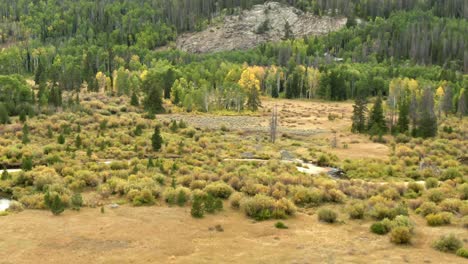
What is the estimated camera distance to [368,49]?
630 ft

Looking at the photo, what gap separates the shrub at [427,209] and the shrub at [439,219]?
1623mm

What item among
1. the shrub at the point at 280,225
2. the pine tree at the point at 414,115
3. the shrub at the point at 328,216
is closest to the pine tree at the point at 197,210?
the shrub at the point at 280,225

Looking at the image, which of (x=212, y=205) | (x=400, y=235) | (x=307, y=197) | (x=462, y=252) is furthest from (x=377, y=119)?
(x=462, y=252)

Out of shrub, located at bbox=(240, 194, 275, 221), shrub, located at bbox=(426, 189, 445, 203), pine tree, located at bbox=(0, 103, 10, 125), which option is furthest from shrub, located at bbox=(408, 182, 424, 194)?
pine tree, located at bbox=(0, 103, 10, 125)

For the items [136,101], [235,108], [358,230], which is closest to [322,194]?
[358,230]

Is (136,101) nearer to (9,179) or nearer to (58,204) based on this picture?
(9,179)

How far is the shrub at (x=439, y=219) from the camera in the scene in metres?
32.4

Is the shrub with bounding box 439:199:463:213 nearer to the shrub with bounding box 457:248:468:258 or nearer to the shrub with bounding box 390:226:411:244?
the shrub with bounding box 390:226:411:244

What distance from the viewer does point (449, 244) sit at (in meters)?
27.5

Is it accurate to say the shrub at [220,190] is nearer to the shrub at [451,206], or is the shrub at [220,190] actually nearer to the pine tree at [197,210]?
the pine tree at [197,210]

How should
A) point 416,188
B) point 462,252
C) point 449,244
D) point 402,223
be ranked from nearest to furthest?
1. point 462,252
2. point 449,244
3. point 402,223
4. point 416,188

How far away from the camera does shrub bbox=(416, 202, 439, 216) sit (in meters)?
34.7

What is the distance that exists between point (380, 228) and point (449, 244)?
4092 mm

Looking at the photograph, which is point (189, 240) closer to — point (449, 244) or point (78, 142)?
point (449, 244)
